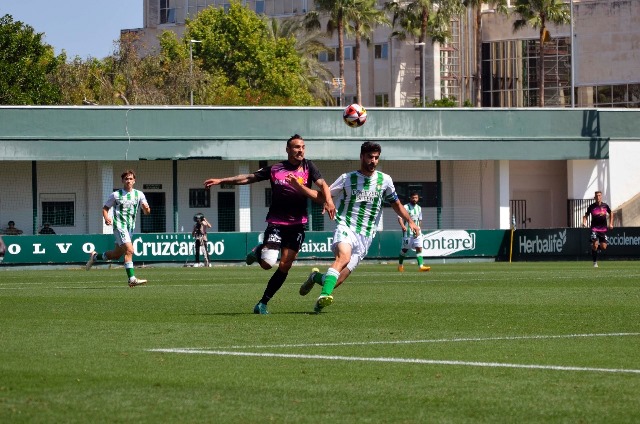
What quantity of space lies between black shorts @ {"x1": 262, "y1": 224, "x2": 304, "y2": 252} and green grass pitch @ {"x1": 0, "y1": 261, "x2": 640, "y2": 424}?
826 millimetres

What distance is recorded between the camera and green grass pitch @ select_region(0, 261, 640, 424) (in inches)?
304

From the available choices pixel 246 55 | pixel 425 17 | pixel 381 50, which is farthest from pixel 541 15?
pixel 246 55

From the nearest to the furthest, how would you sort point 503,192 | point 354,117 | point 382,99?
point 354,117 → point 503,192 → point 382,99

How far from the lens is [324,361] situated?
10250mm

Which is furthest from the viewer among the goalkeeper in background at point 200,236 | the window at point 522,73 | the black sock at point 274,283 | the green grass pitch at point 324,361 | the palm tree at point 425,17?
the window at point 522,73

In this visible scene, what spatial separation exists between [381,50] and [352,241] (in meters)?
93.4

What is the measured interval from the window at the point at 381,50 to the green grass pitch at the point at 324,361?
89.8 metres

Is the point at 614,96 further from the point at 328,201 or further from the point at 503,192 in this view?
the point at 328,201

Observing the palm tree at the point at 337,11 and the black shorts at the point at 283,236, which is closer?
the black shorts at the point at 283,236

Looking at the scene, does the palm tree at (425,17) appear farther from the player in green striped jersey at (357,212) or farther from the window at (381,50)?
the player in green striped jersey at (357,212)

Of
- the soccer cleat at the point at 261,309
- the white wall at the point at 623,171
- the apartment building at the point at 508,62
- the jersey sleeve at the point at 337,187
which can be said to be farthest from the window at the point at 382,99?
the soccer cleat at the point at 261,309

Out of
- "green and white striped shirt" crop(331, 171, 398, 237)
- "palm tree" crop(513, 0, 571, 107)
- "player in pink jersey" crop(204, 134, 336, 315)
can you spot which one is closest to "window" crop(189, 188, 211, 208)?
"green and white striped shirt" crop(331, 171, 398, 237)

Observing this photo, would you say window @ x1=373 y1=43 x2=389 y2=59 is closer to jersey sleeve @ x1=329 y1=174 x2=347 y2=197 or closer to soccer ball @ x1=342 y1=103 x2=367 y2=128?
soccer ball @ x1=342 y1=103 x2=367 y2=128

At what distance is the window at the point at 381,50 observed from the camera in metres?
108
